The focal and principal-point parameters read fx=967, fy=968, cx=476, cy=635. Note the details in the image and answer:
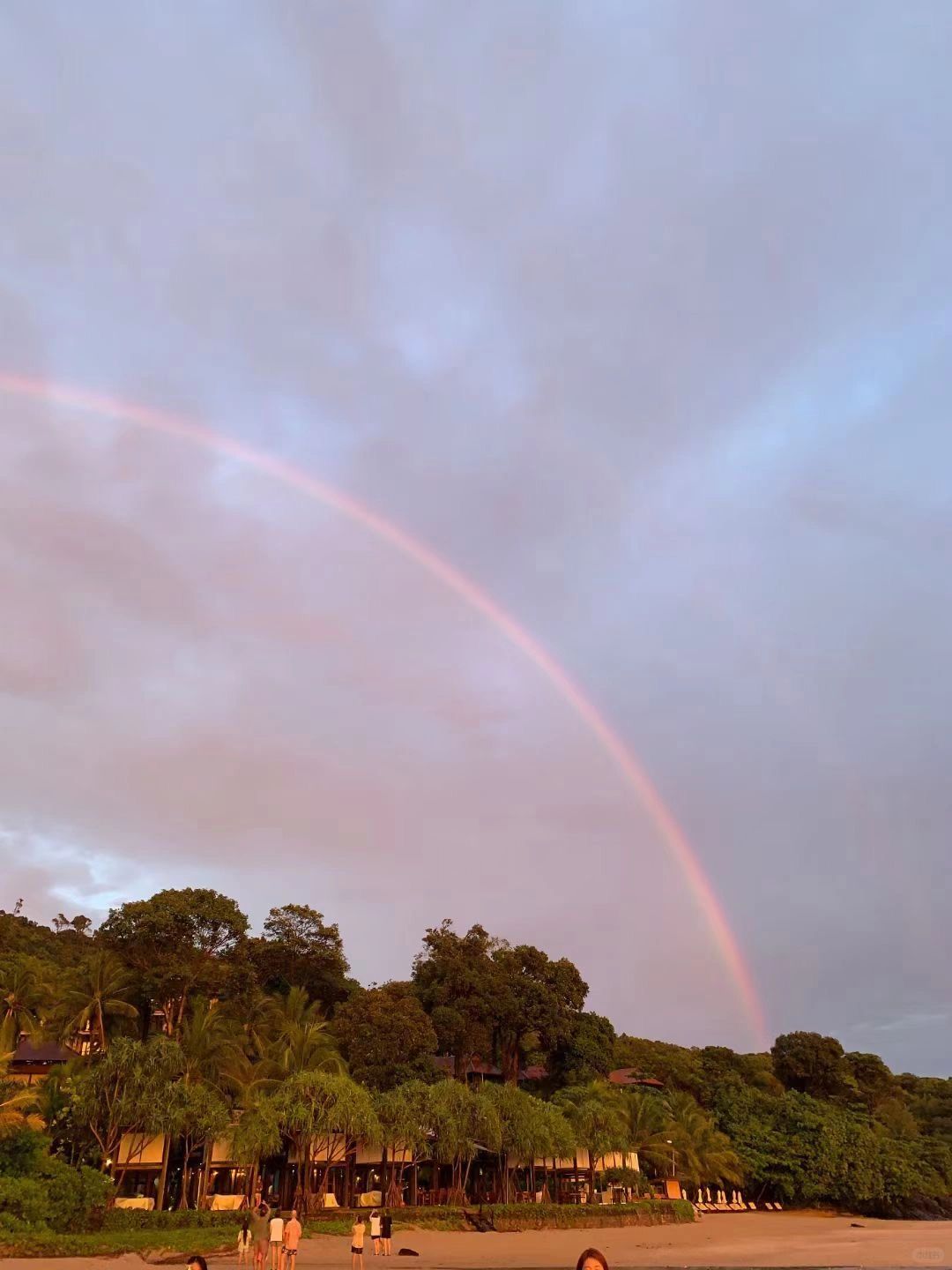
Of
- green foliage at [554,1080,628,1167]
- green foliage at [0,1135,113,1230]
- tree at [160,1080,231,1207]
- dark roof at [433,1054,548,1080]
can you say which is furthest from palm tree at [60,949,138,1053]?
green foliage at [554,1080,628,1167]

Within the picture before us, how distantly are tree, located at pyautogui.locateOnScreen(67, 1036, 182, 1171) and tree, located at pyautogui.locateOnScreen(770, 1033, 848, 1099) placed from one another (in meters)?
61.2

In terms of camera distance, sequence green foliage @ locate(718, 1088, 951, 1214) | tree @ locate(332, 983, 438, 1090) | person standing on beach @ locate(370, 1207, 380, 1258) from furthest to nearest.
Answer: green foliage @ locate(718, 1088, 951, 1214), tree @ locate(332, 983, 438, 1090), person standing on beach @ locate(370, 1207, 380, 1258)

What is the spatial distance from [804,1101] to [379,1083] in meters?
34.8

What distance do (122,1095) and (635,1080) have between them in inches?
1847

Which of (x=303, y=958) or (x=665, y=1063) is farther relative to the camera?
(x=665, y=1063)

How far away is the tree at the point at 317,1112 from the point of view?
38.4m

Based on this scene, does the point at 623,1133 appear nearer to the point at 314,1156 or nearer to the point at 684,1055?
the point at 314,1156

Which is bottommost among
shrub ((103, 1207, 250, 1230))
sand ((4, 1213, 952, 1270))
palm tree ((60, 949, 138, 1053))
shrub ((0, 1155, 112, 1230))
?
sand ((4, 1213, 952, 1270))

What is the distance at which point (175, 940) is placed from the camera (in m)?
49.0

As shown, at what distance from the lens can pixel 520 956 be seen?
61.7m

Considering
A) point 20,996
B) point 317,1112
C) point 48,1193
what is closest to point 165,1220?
point 48,1193

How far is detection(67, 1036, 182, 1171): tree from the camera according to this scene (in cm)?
3659

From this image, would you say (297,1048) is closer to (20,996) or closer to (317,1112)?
(317,1112)

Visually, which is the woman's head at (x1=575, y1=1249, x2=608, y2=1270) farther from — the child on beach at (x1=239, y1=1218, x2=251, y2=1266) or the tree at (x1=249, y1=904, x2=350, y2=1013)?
the tree at (x1=249, y1=904, x2=350, y2=1013)
